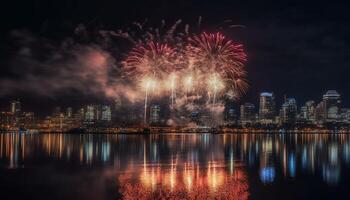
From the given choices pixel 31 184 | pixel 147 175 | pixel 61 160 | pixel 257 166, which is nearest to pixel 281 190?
pixel 147 175

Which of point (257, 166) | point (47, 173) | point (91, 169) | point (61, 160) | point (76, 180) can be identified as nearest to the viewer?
point (76, 180)

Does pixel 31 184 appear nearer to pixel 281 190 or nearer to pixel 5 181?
pixel 5 181

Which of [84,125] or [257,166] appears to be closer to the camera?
[257,166]

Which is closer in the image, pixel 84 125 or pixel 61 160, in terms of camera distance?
pixel 61 160

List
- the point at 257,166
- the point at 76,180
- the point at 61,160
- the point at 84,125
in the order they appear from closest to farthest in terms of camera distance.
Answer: the point at 76,180, the point at 257,166, the point at 61,160, the point at 84,125

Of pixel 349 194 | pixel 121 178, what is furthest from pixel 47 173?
pixel 349 194

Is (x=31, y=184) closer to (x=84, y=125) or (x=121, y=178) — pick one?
(x=121, y=178)

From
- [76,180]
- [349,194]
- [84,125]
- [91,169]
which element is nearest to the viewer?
[349,194]

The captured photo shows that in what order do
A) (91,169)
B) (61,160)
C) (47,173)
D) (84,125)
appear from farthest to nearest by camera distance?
(84,125) < (61,160) < (91,169) < (47,173)
